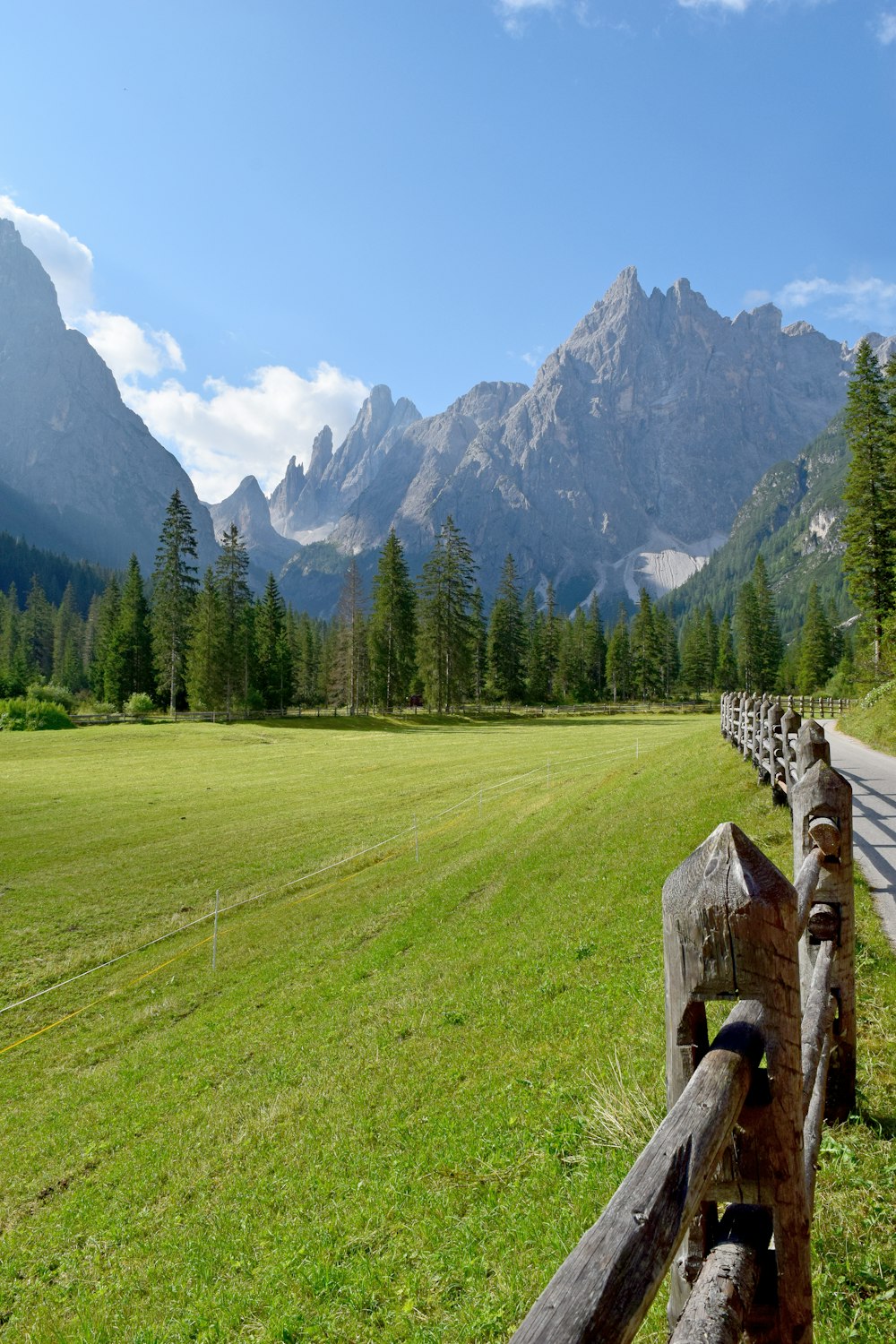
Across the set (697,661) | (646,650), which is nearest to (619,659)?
(646,650)

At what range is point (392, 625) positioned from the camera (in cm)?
8119

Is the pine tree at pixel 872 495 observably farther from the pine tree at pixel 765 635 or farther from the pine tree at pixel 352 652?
the pine tree at pixel 765 635

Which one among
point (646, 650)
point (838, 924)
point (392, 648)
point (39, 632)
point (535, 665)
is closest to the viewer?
point (838, 924)

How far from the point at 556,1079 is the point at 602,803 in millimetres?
13707

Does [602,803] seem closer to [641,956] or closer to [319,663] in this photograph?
[641,956]

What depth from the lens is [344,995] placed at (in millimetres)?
11289

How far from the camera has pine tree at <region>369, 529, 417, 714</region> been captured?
81062 mm

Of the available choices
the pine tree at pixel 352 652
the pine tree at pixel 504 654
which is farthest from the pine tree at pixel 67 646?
the pine tree at pixel 504 654

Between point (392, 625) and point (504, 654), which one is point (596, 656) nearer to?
point (504, 654)

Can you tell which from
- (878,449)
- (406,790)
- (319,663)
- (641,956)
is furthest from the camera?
(319,663)

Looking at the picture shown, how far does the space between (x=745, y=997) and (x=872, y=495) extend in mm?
51628

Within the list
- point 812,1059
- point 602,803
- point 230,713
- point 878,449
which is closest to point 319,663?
point 230,713

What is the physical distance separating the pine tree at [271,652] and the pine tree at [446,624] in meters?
18.5

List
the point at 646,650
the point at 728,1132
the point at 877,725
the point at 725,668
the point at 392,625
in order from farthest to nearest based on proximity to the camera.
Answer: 1. the point at 725,668
2. the point at 646,650
3. the point at 392,625
4. the point at 877,725
5. the point at 728,1132
